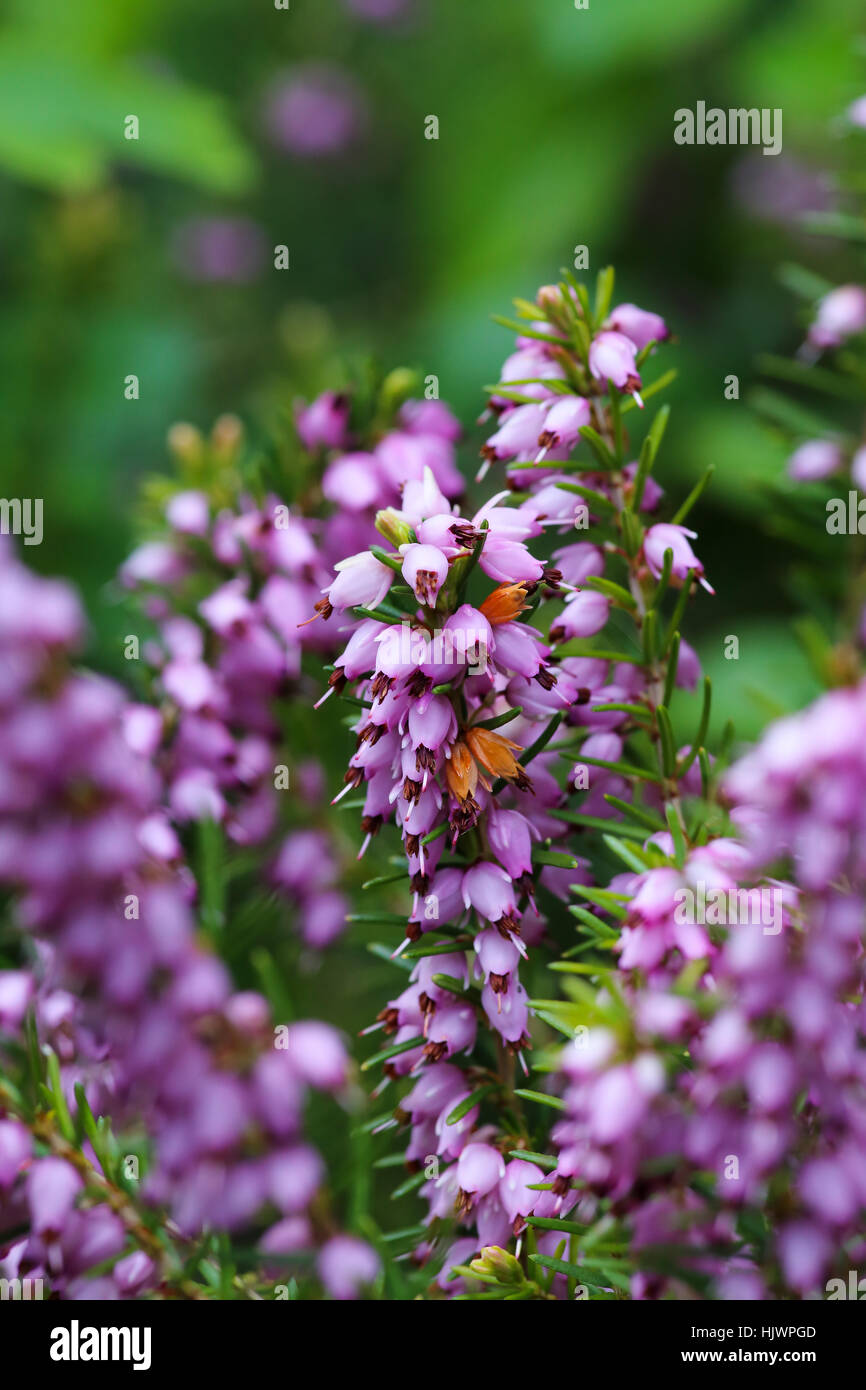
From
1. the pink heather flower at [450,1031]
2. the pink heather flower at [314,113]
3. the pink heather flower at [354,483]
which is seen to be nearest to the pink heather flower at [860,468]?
the pink heather flower at [354,483]

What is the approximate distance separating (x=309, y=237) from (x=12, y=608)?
2582 mm

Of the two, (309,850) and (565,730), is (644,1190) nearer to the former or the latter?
(565,730)

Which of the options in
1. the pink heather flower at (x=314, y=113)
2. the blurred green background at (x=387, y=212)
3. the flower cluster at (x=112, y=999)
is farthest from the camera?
the pink heather flower at (x=314, y=113)

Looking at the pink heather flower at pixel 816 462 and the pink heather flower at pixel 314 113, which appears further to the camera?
the pink heather flower at pixel 314 113

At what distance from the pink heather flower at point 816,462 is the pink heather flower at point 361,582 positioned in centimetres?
35

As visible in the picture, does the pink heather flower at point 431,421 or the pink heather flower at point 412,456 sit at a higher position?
the pink heather flower at point 431,421

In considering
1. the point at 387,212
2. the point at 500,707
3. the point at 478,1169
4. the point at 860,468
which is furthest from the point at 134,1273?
the point at 387,212

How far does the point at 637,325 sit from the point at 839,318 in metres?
0.20

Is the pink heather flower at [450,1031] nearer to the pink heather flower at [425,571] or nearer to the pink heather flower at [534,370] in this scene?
the pink heather flower at [425,571]

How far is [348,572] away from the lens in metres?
0.50

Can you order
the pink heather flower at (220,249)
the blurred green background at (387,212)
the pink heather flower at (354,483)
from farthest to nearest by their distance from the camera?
the pink heather flower at (220,249)
the blurred green background at (387,212)
the pink heather flower at (354,483)

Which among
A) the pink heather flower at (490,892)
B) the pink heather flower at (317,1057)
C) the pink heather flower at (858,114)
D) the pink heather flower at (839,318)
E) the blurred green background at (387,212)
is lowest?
the pink heather flower at (317,1057)

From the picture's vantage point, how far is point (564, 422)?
1.82ft

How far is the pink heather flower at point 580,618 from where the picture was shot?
1.84 ft
